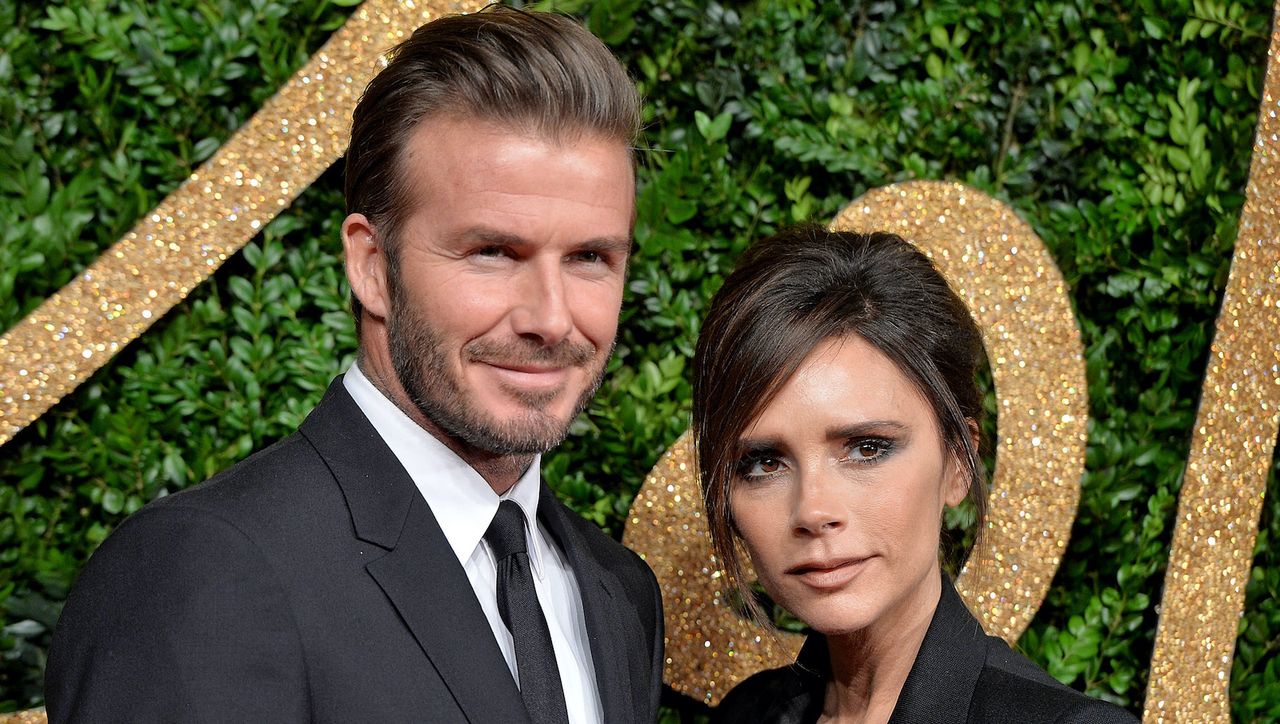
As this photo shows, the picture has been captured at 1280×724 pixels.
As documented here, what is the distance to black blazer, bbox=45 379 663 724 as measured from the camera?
4.36 feet

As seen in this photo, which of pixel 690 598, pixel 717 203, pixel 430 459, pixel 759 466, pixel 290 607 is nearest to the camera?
pixel 290 607

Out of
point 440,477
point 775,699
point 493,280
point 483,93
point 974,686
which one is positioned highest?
point 483,93

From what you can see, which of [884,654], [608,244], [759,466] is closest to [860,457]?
[759,466]

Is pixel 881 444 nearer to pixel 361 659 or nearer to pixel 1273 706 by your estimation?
pixel 361 659

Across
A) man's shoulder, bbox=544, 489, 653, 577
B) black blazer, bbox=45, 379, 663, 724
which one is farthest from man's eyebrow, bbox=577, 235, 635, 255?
man's shoulder, bbox=544, 489, 653, 577

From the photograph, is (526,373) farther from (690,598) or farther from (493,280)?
(690,598)

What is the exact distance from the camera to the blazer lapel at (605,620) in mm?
1798

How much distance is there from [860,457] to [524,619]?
0.49 m

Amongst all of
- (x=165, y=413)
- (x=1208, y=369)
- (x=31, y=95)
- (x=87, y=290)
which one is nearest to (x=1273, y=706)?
(x=1208, y=369)

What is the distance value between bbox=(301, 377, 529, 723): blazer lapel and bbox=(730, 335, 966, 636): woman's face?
423 millimetres

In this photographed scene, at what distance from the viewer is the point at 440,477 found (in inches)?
64.7

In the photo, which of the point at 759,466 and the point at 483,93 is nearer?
the point at 483,93

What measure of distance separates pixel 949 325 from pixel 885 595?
0.39 metres

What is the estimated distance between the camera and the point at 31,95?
7.72 ft
